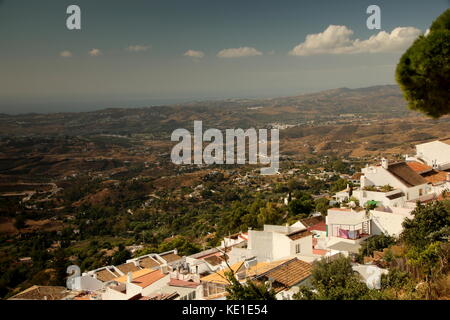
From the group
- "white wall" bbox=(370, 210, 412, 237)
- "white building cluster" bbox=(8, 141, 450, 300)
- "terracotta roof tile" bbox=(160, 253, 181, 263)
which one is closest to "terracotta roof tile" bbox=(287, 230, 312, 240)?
"white building cluster" bbox=(8, 141, 450, 300)

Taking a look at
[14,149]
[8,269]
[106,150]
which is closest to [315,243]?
[8,269]

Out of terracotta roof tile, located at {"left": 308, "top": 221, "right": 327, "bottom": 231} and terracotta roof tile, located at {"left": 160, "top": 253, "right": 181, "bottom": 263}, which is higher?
terracotta roof tile, located at {"left": 308, "top": 221, "right": 327, "bottom": 231}

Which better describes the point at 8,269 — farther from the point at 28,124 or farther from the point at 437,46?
the point at 28,124

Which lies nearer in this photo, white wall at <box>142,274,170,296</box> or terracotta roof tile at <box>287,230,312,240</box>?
white wall at <box>142,274,170,296</box>

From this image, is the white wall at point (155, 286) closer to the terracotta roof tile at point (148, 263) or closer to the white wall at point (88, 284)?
the white wall at point (88, 284)

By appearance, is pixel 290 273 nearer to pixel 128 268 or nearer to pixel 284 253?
pixel 284 253

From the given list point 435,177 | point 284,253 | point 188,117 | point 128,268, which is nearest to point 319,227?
point 284,253

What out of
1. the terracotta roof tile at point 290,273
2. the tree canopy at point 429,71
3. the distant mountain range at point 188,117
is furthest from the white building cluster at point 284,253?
the distant mountain range at point 188,117

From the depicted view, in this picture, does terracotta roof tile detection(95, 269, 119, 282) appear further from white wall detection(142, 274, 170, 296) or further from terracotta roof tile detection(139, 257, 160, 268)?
white wall detection(142, 274, 170, 296)
